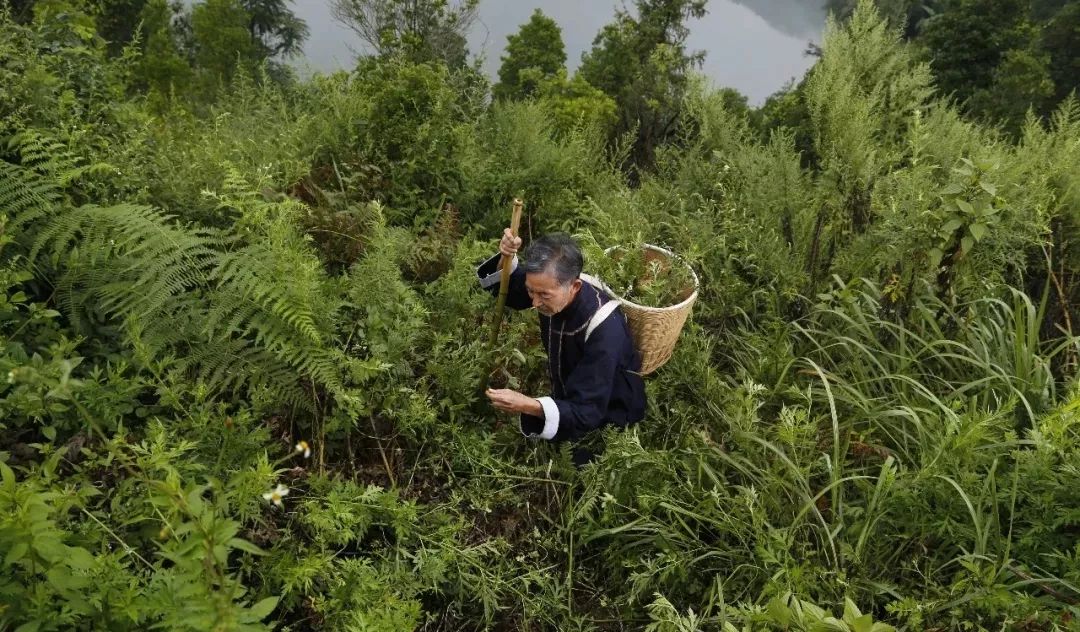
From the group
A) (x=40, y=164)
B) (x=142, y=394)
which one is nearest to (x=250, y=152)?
(x=40, y=164)

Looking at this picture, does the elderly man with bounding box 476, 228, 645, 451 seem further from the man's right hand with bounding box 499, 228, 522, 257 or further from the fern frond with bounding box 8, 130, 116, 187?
the fern frond with bounding box 8, 130, 116, 187

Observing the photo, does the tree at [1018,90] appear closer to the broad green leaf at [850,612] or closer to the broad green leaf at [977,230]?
the broad green leaf at [977,230]

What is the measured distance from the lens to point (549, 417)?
2521 millimetres

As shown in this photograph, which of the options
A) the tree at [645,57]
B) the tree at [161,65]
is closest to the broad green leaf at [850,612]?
the tree at [645,57]

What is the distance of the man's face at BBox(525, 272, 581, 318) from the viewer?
2.50m

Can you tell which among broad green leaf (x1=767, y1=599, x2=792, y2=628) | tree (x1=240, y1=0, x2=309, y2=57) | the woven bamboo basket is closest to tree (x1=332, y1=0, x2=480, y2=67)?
the woven bamboo basket

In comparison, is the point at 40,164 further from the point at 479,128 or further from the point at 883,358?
the point at 883,358

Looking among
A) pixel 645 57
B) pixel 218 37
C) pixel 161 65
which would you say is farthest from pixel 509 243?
pixel 218 37

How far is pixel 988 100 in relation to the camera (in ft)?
51.3

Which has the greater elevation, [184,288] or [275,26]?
[184,288]

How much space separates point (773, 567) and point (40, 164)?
10.9 feet

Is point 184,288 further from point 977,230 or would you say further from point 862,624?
point 977,230

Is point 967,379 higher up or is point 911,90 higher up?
point 911,90

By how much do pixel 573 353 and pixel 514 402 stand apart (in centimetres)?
46
